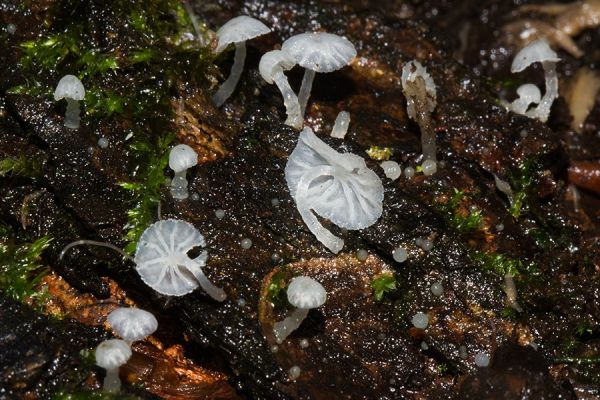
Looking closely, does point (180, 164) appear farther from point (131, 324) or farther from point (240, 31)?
point (240, 31)

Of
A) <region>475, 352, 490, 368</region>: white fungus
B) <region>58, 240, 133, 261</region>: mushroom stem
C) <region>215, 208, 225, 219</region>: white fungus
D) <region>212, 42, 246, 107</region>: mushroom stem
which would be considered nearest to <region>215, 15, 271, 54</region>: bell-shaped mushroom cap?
<region>212, 42, 246, 107</region>: mushroom stem

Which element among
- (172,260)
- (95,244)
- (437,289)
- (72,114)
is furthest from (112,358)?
(437,289)

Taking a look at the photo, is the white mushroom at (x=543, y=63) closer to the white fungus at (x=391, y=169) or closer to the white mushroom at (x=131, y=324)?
the white fungus at (x=391, y=169)

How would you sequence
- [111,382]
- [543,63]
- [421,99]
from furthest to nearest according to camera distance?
[543,63], [421,99], [111,382]

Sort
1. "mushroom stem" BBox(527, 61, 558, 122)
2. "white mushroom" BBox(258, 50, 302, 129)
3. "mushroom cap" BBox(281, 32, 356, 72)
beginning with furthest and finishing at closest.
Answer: "mushroom stem" BBox(527, 61, 558, 122), "white mushroom" BBox(258, 50, 302, 129), "mushroom cap" BBox(281, 32, 356, 72)

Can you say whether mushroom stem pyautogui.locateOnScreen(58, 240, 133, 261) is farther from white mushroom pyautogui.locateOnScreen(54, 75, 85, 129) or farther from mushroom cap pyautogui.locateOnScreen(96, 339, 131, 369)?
white mushroom pyautogui.locateOnScreen(54, 75, 85, 129)

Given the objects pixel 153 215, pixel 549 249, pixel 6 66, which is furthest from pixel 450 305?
pixel 6 66

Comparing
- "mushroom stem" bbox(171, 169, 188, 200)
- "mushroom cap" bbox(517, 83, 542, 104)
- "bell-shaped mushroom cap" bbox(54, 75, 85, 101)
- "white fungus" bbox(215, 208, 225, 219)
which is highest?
"bell-shaped mushroom cap" bbox(54, 75, 85, 101)
